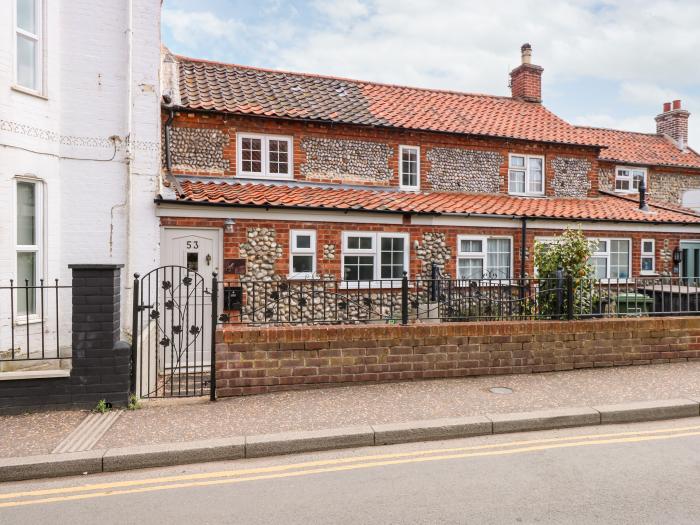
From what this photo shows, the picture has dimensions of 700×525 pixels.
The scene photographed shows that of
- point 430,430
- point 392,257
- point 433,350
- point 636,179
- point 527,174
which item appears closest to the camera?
point 430,430

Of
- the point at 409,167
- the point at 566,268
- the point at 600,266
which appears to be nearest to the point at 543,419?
the point at 566,268

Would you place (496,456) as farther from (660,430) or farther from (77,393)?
(77,393)

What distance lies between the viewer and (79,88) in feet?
28.3

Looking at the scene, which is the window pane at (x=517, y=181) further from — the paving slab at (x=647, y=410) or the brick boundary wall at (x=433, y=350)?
the paving slab at (x=647, y=410)

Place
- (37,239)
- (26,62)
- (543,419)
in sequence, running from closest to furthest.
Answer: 1. (543,419)
2. (26,62)
3. (37,239)

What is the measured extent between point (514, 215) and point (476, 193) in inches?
101

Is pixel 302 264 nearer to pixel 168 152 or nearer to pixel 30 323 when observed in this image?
pixel 168 152

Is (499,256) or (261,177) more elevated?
(261,177)

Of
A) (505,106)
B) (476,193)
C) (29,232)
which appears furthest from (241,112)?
(505,106)

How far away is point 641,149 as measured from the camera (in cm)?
2148

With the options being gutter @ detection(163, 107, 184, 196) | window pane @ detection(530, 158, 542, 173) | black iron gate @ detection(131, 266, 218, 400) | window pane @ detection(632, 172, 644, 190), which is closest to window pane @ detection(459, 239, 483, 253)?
window pane @ detection(530, 158, 542, 173)

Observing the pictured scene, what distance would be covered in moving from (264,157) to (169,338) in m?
5.90

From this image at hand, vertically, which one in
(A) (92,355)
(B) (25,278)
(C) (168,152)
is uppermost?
(C) (168,152)

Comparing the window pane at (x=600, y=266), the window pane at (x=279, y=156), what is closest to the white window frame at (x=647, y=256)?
the window pane at (x=600, y=266)
